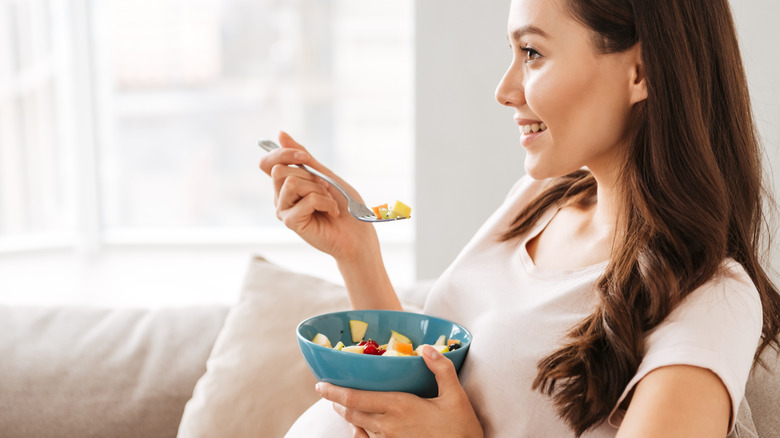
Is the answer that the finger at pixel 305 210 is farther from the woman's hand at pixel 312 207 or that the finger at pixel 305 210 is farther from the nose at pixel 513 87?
the nose at pixel 513 87

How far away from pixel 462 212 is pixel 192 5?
2603mm

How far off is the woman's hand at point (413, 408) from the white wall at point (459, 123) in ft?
4.54

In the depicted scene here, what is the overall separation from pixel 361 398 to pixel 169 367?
2.51 feet

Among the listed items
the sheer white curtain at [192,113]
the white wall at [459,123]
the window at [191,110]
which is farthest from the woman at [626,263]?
the window at [191,110]

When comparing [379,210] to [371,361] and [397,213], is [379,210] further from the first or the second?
[371,361]

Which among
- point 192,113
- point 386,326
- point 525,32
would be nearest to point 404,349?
point 386,326

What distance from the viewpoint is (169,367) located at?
1639 mm

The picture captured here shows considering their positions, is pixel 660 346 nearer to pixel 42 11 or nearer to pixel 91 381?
pixel 91 381

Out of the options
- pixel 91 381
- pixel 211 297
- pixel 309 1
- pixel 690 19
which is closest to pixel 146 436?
pixel 91 381

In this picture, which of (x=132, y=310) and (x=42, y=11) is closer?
(x=132, y=310)

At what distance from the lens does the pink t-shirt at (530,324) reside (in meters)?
0.92

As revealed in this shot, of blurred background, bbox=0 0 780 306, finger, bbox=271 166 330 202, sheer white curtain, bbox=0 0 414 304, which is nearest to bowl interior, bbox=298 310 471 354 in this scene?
finger, bbox=271 166 330 202

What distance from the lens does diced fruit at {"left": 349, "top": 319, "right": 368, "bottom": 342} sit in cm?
123

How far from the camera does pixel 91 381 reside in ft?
5.32
